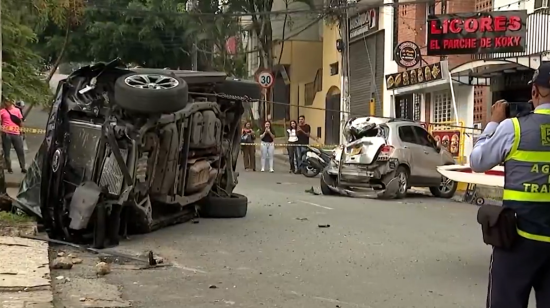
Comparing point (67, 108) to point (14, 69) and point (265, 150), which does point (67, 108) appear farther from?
point (265, 150)

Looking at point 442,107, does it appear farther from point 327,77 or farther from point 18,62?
point 18,62

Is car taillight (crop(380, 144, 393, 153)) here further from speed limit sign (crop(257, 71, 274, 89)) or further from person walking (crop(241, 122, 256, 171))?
speed limit sign (crop(257, 71, 274, 89))

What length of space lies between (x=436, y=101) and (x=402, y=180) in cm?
738

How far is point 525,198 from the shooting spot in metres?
3.71

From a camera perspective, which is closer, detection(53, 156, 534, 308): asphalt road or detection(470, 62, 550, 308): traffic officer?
detection(470, 62, 550, 308): traffic officer

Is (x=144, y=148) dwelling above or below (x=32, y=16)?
below

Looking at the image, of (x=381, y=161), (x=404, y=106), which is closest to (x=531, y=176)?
(x=381, y=161)

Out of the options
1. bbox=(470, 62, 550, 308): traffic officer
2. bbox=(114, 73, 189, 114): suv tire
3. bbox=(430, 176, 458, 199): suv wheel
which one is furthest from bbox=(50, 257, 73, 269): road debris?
bbox=(430, 176, 458, 199): suv wheel

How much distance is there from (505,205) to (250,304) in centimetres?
266

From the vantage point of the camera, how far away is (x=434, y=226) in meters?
10.6

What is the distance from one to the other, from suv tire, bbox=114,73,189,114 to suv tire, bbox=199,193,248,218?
268 cm

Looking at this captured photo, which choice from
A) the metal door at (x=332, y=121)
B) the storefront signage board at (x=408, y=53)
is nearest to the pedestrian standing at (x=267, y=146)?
the storefront signage board at (x=408, y=53)

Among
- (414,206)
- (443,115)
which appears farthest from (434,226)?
(443,115)

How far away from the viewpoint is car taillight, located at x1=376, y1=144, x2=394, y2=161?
14.3 meters
